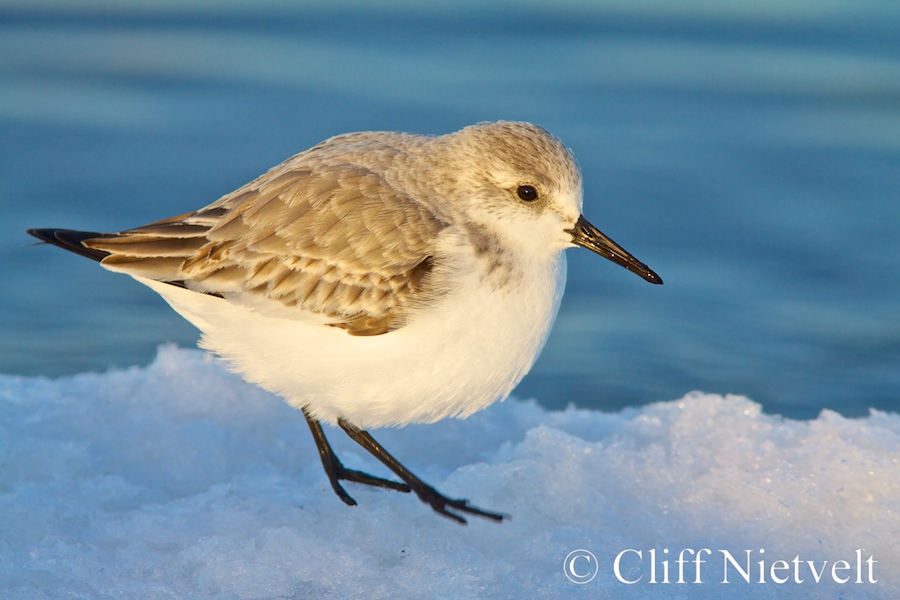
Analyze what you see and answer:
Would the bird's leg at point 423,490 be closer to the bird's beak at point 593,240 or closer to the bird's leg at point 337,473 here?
the bird's leg at point 337,473

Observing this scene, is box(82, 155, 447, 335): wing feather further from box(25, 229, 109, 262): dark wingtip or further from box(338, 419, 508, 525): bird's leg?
box(338, 419, 508, 525): bird's leg

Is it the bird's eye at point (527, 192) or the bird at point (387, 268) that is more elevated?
the bird's eye at point (527, 192)

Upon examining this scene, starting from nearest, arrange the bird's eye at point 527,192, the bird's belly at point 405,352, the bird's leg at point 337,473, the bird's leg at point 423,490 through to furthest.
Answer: the bird's belly at point 405,352 → the bird's eye at point 527,192 → the bird's leg at point 423,490 → the bird's leg at point 337,473

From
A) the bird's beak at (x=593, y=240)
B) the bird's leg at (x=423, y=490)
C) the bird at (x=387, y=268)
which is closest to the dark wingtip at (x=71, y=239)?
the bird at (x=387, y=268)

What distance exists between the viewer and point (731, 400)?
254 inches

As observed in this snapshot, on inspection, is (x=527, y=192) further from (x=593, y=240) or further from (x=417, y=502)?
(x=417, y=502)

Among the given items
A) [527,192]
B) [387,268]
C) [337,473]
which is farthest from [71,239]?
[527,192]

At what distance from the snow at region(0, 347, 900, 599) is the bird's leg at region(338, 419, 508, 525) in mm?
66

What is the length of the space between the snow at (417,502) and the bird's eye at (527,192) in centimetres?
135

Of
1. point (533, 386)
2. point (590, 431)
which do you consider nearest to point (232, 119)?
point (533, 386)

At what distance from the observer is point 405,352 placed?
493 centimetres

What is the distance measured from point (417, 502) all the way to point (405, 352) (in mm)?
1093

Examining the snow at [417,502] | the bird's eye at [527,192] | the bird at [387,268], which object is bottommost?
the snow at [417,502]

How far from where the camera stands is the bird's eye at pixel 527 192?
5184 millimetres
